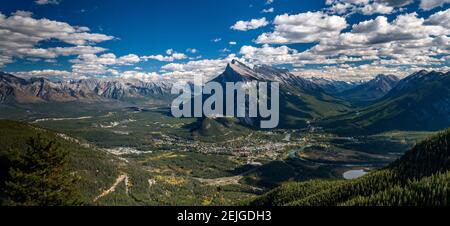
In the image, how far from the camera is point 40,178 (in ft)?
217

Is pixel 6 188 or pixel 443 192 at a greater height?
pixel 6 188

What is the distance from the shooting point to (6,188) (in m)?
65.6

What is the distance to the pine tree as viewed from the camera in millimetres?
64938

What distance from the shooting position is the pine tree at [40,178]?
2557 inches
